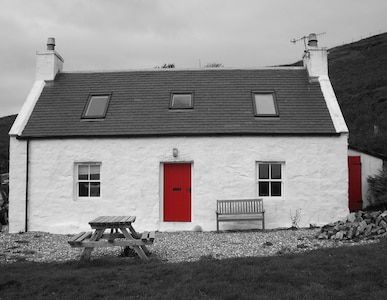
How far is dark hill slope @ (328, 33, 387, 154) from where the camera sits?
26016mm

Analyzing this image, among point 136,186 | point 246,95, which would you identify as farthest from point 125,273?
point 246,95

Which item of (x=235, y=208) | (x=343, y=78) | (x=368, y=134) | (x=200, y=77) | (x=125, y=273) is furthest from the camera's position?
(x=343, y=78)

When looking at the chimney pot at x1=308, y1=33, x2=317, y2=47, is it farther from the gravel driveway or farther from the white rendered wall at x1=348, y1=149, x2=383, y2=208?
the gravel driveway

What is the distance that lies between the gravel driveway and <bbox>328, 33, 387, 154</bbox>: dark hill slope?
1038cm

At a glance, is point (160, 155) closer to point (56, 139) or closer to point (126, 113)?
point (126, 113)

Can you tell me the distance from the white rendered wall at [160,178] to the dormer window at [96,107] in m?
1.17

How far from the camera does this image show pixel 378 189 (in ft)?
51.5

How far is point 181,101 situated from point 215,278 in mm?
9307

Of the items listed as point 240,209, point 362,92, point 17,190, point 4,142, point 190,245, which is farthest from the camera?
point 4,142

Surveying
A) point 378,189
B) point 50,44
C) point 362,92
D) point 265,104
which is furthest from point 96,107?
point 362,92

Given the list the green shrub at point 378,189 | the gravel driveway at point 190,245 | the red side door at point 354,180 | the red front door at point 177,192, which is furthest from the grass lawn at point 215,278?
the red side door at point 354,180

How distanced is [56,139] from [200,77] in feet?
18.8

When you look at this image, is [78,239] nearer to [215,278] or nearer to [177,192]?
[215,278]

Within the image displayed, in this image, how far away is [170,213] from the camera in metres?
14.3
